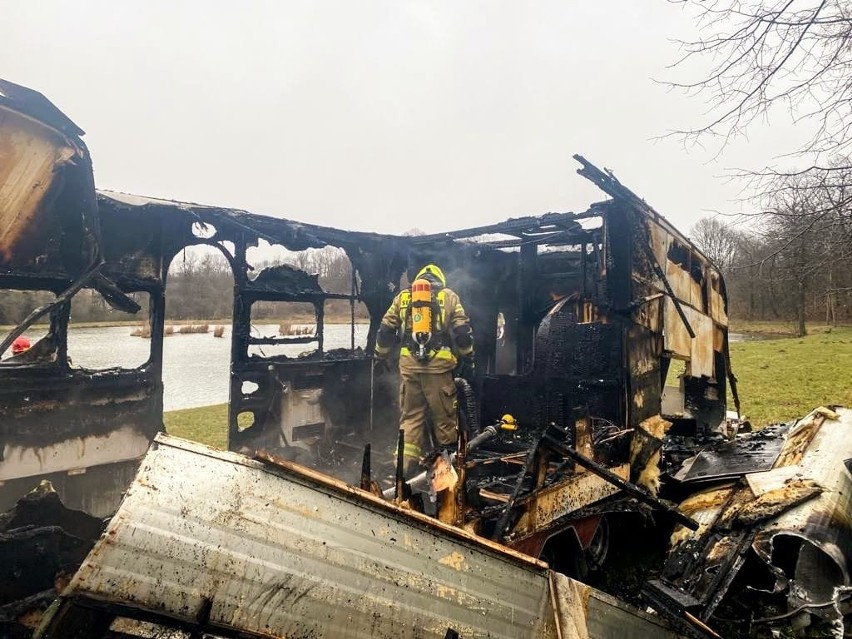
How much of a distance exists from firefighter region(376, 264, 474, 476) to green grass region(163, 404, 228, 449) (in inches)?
139

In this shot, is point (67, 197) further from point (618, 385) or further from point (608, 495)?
point (618, 385)

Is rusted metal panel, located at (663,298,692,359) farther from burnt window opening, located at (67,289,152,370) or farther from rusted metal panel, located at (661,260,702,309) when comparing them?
burnt window opening, located at (67,289,152,370)

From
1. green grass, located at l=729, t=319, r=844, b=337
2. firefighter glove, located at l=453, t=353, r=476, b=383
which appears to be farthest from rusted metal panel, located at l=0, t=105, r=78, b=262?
green grass, located at l=729, t=319, r=844, b=337

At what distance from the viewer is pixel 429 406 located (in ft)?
17.6

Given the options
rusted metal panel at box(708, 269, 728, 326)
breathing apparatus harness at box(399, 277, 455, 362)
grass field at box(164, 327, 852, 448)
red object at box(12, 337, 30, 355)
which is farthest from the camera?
grass field at box(164, 327, 852, 448)

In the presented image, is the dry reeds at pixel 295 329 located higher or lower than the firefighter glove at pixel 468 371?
higher

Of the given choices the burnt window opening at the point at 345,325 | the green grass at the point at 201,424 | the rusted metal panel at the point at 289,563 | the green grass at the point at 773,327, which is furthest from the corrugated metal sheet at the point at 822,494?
the green grass at the point at 773,327

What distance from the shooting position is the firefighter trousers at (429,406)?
531 centimetres

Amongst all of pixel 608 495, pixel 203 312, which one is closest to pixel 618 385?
pixel 608 495

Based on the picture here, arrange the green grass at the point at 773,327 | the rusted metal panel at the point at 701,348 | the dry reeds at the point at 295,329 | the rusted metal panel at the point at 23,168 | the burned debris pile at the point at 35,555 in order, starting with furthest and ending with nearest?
1. the green grass at the point at 773,327
2. the rusted metal panel at the point at 701,348
3. the dry reeds at the point at 295,329
4. the rusted metal panel at the point at 23,168
5. the burned debris pile at the point at 35,555

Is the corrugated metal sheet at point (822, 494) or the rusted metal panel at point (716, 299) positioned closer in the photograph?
the corrugated metal sheet at point (822, 494)

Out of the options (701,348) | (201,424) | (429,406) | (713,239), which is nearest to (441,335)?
(429,406)

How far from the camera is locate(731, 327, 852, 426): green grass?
10.5 meters

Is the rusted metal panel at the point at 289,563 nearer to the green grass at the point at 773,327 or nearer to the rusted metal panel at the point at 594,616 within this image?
the rusted metal panel at the point at 594,616
